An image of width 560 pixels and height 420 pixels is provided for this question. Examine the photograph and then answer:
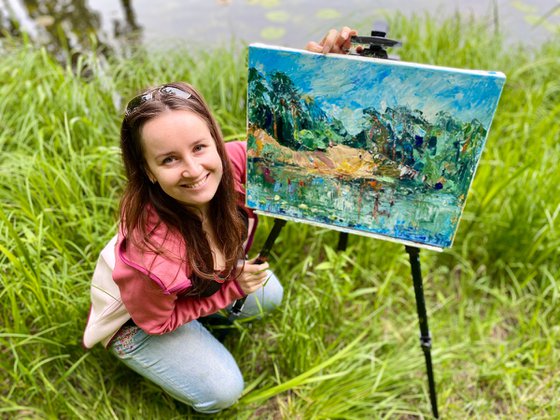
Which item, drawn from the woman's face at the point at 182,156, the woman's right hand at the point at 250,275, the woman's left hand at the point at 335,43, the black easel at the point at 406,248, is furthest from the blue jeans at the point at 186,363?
the woman's left hand at the point at 335,43

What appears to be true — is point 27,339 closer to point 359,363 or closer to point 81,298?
point 81,298

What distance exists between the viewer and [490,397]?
1.55 metres

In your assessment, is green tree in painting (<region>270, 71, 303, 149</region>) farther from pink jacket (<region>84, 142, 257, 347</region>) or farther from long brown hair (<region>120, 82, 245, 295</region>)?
pink jacket (<region>84, 142, 257, 347</region>)

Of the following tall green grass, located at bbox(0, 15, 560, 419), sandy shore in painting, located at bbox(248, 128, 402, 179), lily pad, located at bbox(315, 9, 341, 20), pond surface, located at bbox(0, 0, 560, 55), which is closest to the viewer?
sandy shore in painting, located at bbox(248, 128, 402, 179)

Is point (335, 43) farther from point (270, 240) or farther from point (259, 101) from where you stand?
point (270, 240)

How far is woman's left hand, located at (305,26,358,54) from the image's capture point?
3.03 feet

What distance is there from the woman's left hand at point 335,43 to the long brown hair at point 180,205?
0.29m

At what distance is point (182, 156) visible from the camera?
994mm

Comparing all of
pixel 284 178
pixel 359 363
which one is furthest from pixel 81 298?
pixel 359 363

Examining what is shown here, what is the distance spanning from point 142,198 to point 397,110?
604 mm

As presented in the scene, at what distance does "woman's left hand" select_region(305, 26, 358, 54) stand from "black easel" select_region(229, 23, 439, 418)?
0.8 inches

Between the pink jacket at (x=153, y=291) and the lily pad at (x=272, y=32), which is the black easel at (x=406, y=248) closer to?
the pink jacket at (x=153, y=291)

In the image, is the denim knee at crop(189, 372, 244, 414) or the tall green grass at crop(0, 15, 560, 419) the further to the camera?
the tall green grass at crop(0, 15, 560, 419)

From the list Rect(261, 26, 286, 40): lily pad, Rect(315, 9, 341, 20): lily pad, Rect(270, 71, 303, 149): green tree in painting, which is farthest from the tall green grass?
Rect(315, 9, 341, 20): lily pad
